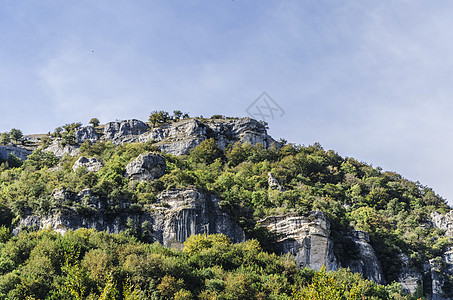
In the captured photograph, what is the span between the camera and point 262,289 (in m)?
41.7

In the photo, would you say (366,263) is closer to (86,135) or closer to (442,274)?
(442,274)

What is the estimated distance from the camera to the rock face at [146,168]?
207ft

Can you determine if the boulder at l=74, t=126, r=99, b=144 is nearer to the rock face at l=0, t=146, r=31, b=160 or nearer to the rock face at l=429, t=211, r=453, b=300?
the rock face at l=0, t=146, r=31, b=160

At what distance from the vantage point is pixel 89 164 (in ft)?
230

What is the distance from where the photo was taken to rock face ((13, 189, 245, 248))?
52844 millimetres

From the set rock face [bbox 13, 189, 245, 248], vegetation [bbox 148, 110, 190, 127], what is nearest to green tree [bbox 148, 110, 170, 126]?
vegetation [bbox 148, 110, 190, 127]

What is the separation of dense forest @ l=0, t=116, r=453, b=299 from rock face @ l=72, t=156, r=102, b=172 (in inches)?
81.4

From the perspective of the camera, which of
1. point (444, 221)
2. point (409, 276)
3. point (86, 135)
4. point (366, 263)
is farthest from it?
point (86, 135)

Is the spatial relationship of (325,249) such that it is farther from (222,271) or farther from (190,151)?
(190,151)

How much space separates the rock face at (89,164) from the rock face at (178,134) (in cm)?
1611

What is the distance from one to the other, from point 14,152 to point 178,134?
28.9m

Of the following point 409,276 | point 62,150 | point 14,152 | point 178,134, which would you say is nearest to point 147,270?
point 409,276

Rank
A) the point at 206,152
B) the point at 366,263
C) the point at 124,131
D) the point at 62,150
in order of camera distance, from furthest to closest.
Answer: the point at 124,131 < the point at 62,150 < the point at 206,152 < the point at 366,263

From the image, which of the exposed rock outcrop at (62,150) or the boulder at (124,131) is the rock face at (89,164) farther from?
the boulder at (124,131)
